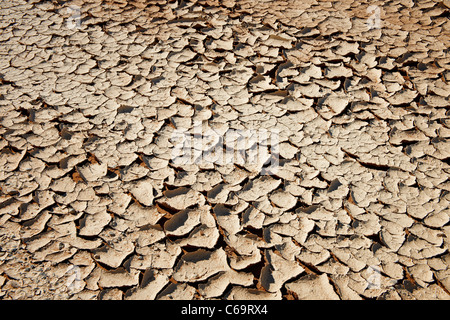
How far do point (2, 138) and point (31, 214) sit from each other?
1.54 feet

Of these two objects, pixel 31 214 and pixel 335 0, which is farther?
pixel 335 0

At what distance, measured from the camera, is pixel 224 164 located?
1630 millimetres

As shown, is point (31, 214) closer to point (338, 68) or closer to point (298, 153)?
point (298, 153)

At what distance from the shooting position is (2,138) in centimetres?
169

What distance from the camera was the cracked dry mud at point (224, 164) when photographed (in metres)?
1.30

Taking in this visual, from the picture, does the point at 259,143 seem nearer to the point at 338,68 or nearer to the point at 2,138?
the point at 338,68

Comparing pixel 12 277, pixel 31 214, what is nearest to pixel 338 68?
pixel 31 214

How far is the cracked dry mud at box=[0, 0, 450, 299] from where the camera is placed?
130 centimetres
